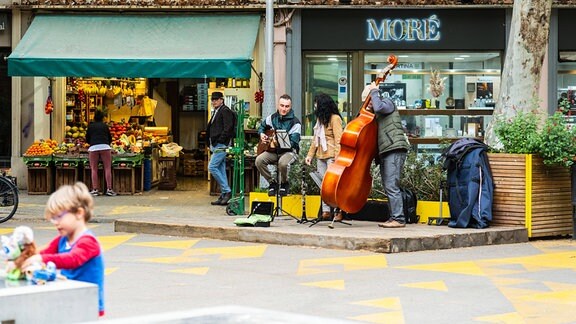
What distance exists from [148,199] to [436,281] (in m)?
10.1

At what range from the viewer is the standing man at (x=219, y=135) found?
59.4 ft

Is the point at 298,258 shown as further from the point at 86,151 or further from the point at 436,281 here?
the point at 86,151

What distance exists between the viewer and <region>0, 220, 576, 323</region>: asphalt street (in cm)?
915

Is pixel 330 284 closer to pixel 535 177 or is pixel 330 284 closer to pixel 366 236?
pixel 366 236

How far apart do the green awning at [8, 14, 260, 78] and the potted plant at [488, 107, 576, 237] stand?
7.05 m

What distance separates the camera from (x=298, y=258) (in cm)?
1243

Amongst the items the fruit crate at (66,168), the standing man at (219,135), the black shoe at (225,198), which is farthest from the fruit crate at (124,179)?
the standing man at (219,135)

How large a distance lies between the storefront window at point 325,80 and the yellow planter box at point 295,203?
19.7 ft

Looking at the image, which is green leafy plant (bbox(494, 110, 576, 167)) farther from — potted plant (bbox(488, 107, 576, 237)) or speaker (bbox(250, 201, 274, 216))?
speaker (bbox(250, 201, 274, 216))

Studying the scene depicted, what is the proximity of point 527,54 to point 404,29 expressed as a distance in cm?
644

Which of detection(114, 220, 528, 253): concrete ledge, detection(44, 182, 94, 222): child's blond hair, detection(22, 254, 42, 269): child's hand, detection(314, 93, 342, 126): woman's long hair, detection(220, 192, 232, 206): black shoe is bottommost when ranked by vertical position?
detection(114, 220, 528, 253): concrete ledge

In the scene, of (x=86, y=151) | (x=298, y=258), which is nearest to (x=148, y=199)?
(x=86, y=151)

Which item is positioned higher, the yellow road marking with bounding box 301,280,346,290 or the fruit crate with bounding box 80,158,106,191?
the fruit crate with bounding box 80,158,106,191

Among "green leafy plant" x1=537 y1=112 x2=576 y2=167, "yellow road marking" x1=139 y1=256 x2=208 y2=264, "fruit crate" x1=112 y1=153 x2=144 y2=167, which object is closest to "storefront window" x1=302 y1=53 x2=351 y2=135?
"fruit crate" x1=112 y1=153 x2=144 y2=167
